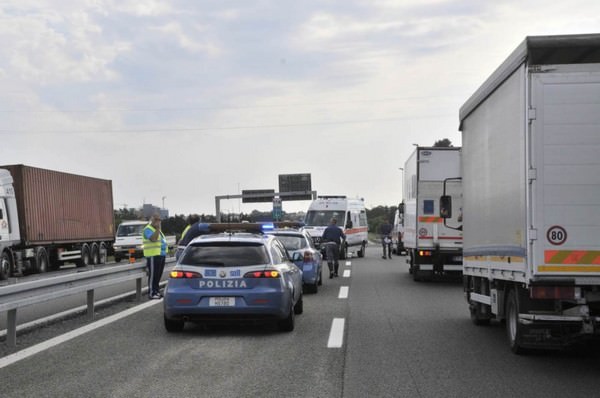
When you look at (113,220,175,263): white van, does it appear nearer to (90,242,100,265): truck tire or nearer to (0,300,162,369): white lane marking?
(90,242,100,265): truck tire

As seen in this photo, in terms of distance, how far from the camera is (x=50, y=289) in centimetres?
1087

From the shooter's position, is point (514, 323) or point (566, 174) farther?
point (514, 323)

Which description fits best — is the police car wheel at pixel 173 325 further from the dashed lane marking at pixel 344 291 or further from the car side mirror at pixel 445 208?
the dashed lane marking at pixel 344 291

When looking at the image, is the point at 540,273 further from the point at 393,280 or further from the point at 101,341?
the point at 393,280

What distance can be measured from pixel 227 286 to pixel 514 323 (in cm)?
386

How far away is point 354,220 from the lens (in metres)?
37.8

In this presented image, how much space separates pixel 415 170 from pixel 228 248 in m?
10.4

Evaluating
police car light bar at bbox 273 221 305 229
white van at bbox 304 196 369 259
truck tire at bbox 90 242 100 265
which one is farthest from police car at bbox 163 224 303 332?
truck tire at bbox 90 242 100 265

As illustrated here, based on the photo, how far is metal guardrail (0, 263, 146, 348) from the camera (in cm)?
966

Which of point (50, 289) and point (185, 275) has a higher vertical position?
point (185, 275)

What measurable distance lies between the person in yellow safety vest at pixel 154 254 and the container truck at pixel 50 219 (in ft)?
36.7

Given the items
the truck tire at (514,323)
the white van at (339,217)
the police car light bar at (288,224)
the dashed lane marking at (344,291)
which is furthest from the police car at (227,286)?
the white van at (339,217)

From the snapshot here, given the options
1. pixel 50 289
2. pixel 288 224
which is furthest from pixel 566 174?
pixel 288 224

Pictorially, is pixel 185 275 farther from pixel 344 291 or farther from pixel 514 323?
pixel 344 291
